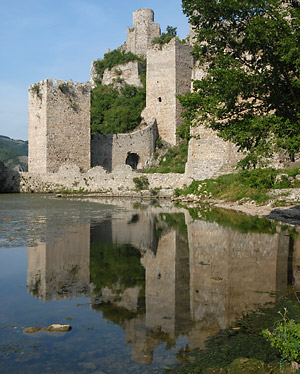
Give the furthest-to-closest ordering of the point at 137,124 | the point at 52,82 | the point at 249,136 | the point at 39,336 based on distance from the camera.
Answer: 1. the point at 137,124
2. the point at 52,82
3. the point at 249,136
4. the point at 39,336

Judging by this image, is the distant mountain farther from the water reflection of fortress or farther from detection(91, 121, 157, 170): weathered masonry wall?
the water reflection of fortress

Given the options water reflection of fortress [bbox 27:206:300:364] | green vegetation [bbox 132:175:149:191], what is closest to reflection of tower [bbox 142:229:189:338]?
water reflection of fortress [bbox 27:206:300:364]

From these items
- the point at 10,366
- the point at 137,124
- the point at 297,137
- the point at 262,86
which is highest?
the point at 137,124

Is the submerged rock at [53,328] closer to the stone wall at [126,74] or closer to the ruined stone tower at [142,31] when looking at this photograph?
the stone wall at [126,74]

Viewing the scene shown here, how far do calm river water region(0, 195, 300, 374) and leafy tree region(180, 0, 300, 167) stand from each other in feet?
6.11

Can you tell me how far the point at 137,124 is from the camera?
31.8m

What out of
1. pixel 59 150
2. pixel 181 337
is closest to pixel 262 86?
pixel 181 337

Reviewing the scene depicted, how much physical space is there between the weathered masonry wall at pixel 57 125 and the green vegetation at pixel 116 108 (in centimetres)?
490

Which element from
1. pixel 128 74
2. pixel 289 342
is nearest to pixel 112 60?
pixel 128 74

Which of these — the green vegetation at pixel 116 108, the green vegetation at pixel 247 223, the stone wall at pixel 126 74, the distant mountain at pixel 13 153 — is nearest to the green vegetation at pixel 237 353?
the green vegetation at pixel 247 223

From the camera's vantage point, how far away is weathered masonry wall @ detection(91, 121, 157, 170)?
2866 cm

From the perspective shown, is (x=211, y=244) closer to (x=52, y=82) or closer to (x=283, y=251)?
(x=283, y=251)

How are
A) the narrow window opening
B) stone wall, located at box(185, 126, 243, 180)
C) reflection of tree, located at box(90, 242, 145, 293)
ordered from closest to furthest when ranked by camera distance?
reflection of tree, located at box(90, 242, 145, 293) < stone wall, located at box(185, 126, 243, 180) < the narrow window opening

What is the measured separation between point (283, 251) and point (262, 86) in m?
2.97
